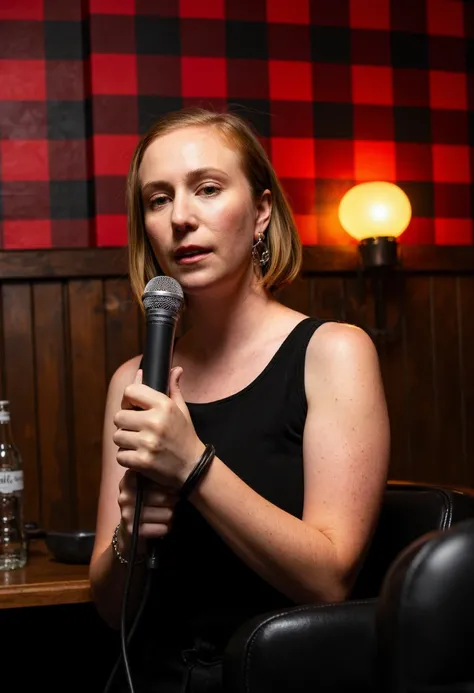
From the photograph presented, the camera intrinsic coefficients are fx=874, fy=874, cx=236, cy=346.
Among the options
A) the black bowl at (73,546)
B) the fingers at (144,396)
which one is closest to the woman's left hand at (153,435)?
the fingers at (144,396)

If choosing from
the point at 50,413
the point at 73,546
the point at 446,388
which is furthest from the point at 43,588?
the point at 446,388

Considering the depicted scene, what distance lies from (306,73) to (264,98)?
0.16m

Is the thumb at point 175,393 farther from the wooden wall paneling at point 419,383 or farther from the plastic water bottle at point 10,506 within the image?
the wooden wall paneling at point 419,383

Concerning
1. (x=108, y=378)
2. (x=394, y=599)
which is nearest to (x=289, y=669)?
(x=394, y=599)

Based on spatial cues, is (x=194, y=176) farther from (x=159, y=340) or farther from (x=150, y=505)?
(x=150, y=505)

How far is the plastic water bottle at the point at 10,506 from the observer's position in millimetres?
1662

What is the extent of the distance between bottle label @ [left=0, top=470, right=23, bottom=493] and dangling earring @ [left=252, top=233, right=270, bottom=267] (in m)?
0.62

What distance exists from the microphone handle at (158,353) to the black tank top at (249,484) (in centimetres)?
31

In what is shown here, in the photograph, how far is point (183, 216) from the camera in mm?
1350

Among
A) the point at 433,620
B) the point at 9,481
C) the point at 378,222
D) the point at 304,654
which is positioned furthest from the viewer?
the point at 378,222

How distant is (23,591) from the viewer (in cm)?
145

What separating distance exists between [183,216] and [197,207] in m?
0.03

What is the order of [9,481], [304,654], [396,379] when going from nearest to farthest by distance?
1. [304,654]
2. [9,481]
3. [396,379]

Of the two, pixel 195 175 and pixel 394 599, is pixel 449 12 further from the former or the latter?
pixel 394 599
